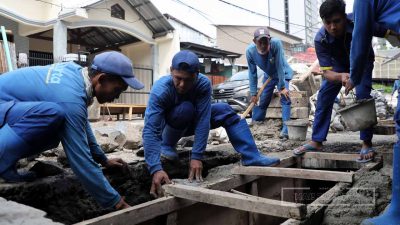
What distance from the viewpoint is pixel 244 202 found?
2.13 m

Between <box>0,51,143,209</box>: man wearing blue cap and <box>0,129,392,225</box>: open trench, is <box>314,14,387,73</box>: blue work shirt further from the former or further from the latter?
<box>0,51,143,209</box>: man wearing blue cap

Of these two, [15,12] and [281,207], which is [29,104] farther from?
[15,12]

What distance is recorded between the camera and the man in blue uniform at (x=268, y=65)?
211 inches

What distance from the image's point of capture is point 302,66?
52.5 feet

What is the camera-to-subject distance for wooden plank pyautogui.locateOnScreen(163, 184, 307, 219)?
6.34ft

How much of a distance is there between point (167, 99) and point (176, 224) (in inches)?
39.0

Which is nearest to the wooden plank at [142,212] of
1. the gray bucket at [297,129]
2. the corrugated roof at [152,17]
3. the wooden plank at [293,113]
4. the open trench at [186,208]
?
the open trench at [186,208]

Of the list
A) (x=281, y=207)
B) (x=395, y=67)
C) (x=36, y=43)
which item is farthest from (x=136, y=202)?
(x=395, y=67)

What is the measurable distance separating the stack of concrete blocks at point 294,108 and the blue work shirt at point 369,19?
13.3 ft

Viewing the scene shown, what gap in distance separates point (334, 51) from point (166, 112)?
1.75m

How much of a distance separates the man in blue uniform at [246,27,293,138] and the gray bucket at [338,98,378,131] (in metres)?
2.34

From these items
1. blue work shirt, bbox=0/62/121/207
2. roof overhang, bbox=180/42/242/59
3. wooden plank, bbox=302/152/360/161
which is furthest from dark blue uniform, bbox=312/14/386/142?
roof overhang, bbox=180/42/242/59

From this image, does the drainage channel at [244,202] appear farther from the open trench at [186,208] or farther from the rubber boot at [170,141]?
the rubber boot at [170,141]

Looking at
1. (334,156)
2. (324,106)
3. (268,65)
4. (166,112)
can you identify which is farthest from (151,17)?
(334,156)
